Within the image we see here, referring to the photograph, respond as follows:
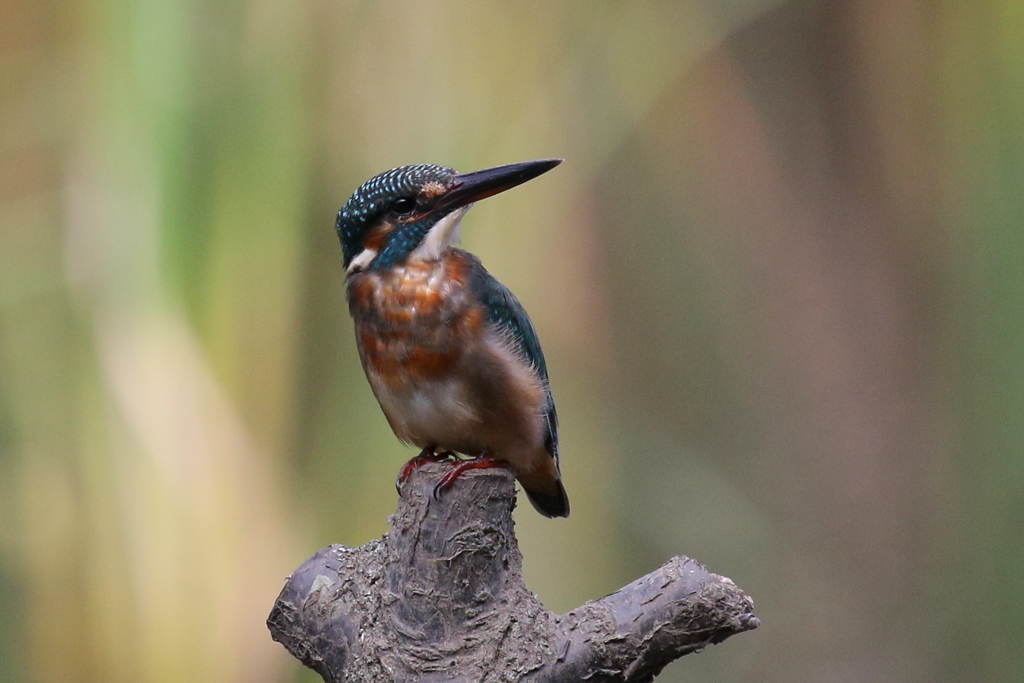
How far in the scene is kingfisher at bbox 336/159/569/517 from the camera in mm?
1073

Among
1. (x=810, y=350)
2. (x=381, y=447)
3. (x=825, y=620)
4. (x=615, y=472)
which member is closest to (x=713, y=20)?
(x=810, y=350)

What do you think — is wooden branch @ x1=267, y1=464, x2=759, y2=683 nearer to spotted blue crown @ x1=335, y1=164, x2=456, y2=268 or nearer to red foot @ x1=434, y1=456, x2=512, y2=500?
red foot @ x1=434, y1=456, x2=512, y2=500

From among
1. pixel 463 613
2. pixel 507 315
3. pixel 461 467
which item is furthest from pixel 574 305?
pixel 463 613

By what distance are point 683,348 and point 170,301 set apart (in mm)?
1039

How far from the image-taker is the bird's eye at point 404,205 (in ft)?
3.59

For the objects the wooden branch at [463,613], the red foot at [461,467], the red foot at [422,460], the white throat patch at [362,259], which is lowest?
the wooden branch at [463,613]

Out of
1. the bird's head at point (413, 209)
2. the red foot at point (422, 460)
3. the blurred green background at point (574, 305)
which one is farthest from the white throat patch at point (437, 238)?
the blurred green background at point (574, 305)

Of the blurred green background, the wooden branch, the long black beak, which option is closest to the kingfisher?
the long black beak

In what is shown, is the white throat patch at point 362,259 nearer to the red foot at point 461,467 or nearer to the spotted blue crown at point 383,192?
the spotted blue crown at point 383,192

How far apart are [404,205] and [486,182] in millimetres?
106

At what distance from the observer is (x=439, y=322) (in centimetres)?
107

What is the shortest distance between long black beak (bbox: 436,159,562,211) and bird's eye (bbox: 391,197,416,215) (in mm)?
34

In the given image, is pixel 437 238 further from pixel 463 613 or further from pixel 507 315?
pixel 463 613

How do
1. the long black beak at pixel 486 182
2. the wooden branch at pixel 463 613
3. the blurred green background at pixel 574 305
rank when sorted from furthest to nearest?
the blurred green background at pixel 574 305, the long black beak at pixel 486 182, the wooden branch at pixel 463 613
